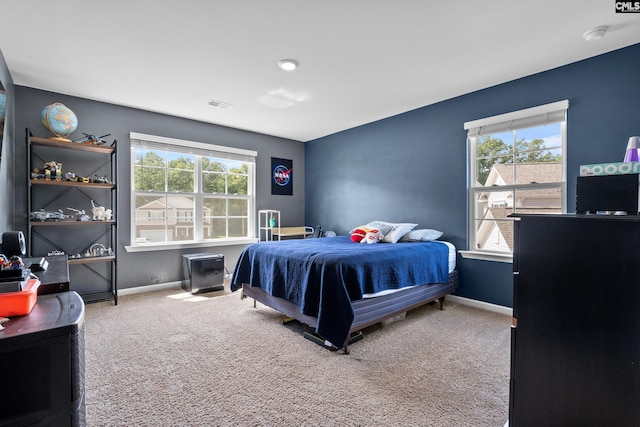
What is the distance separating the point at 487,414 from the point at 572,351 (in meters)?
0.81

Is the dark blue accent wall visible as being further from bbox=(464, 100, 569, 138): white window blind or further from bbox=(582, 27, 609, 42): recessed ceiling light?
bbox=(582, 27, 609, 42): recessed ceiling light

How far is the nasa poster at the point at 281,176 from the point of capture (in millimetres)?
5445

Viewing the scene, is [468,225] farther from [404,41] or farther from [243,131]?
[243,131]

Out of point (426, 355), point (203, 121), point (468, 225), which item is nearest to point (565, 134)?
point (468, 225)

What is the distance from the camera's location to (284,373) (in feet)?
6.78

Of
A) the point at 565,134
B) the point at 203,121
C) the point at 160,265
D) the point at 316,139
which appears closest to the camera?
the point at 565,134

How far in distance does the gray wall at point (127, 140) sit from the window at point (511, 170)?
332 cm

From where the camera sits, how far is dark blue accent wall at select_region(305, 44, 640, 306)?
8.59 ft

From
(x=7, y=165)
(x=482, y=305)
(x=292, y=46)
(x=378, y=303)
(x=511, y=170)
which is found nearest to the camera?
(x=292, y=46)

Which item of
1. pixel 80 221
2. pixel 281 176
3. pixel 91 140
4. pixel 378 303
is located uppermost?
pixel 91 140

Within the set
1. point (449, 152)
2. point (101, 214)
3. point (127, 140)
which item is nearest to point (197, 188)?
point (127, 140)

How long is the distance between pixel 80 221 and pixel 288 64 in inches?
112

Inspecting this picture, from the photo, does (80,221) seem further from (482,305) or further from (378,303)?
(482,305)

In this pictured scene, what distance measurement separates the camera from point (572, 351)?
3.64 feet
